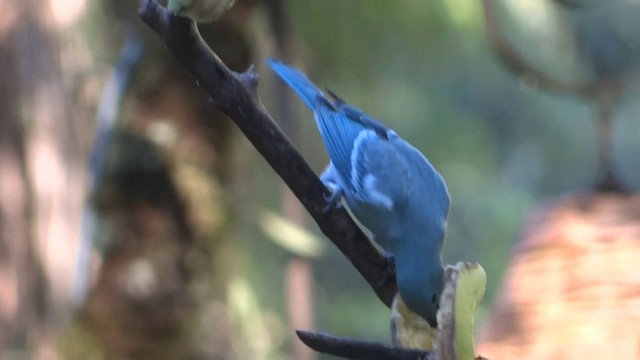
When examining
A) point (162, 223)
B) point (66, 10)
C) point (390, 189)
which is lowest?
point (390, 189)

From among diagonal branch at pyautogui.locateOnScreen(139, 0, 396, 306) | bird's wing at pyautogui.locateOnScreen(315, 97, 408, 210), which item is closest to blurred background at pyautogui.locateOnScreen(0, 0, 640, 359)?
bird's wing at pyautogui.locateOnScreen(315, 97, 408, 210)

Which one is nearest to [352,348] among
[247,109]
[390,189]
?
[247,109]

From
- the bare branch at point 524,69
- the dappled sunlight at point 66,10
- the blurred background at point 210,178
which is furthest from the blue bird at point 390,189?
the dappled sunlight at point 66,10

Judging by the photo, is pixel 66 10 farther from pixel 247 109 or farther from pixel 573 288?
pixel 247 109

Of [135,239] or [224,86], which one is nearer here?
[224,86]

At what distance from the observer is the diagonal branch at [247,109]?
349 millimetres

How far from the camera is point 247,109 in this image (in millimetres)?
382

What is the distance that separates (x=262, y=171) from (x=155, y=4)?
1483 mm

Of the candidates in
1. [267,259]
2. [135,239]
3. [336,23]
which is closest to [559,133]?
[267,259]

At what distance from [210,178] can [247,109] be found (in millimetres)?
776

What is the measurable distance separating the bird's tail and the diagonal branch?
400 millimetres

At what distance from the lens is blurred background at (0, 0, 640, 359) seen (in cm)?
101

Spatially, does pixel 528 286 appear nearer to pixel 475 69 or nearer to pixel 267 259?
pixel 267 259

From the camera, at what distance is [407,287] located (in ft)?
1.57
